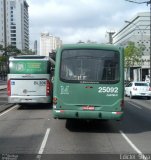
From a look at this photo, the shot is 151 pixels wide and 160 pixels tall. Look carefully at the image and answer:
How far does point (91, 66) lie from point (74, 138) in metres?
2.69

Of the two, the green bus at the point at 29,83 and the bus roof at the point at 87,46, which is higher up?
the bus roof at the point at 87,46

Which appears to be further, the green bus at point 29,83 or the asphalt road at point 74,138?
the green bus at point 29,83

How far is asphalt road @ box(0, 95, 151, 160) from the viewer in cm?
971

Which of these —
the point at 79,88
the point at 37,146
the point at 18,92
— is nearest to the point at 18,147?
the point at 37,146

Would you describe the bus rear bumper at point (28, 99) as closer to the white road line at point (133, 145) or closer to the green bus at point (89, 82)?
the green bus at point (89, 82)

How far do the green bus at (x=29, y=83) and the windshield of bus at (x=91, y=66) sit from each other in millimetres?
8705

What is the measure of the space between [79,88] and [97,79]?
668mm

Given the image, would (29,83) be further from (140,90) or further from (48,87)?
(140,90)

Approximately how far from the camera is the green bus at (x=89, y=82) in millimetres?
13234

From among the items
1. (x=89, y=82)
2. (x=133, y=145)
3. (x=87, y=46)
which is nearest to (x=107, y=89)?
(x=89, y=82)

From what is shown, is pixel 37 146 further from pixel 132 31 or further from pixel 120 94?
pixel 132 31

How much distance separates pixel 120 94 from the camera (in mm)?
13258

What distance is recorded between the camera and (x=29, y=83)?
22.2 metres

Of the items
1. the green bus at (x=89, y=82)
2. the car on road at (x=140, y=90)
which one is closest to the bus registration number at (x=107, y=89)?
the green bus at (x=89, y=82)
